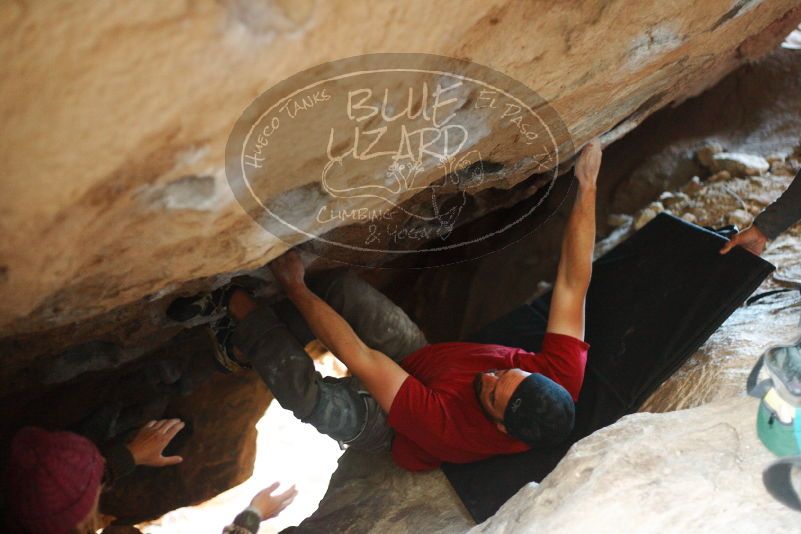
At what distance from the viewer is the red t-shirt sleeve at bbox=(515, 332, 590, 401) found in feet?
7.18

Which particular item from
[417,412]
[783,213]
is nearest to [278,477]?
[417,412]

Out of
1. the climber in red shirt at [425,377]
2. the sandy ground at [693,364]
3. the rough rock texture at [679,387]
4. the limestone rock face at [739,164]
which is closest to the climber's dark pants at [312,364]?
the climber in red shirt at [425,377]

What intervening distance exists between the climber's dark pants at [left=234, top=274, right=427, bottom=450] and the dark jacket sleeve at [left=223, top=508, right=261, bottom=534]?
0.38 meters

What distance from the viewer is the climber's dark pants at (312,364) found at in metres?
2.11

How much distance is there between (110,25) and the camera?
93 centimetres

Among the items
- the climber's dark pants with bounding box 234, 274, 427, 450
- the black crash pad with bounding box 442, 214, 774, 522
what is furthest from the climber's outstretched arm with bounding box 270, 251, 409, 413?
the black crash pad with bounding box 442, 214, 774, 522

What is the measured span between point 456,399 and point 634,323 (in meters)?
0.97

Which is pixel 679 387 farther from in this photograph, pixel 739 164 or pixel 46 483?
pixel 46 483

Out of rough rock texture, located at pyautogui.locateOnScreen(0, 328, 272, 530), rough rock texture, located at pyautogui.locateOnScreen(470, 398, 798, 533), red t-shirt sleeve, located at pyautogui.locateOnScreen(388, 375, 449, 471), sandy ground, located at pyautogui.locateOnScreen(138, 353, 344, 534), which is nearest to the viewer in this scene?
rough rock texture, located at pyautogui.locateOnScreen(470, 398, 798, 533)

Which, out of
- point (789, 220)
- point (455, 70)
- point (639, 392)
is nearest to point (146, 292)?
point (455, 70)

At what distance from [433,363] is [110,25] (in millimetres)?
1733

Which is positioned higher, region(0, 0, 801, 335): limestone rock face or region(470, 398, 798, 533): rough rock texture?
region(0, 0, 801, 335): limestone rock face

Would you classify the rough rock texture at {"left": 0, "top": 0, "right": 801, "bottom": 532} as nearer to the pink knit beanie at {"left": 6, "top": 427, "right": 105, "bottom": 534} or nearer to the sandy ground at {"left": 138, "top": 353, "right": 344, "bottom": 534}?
the pink knit beanie at {"left": 6, "top": 427, "right": 105, "bottom": 534}

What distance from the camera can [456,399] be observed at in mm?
2154
